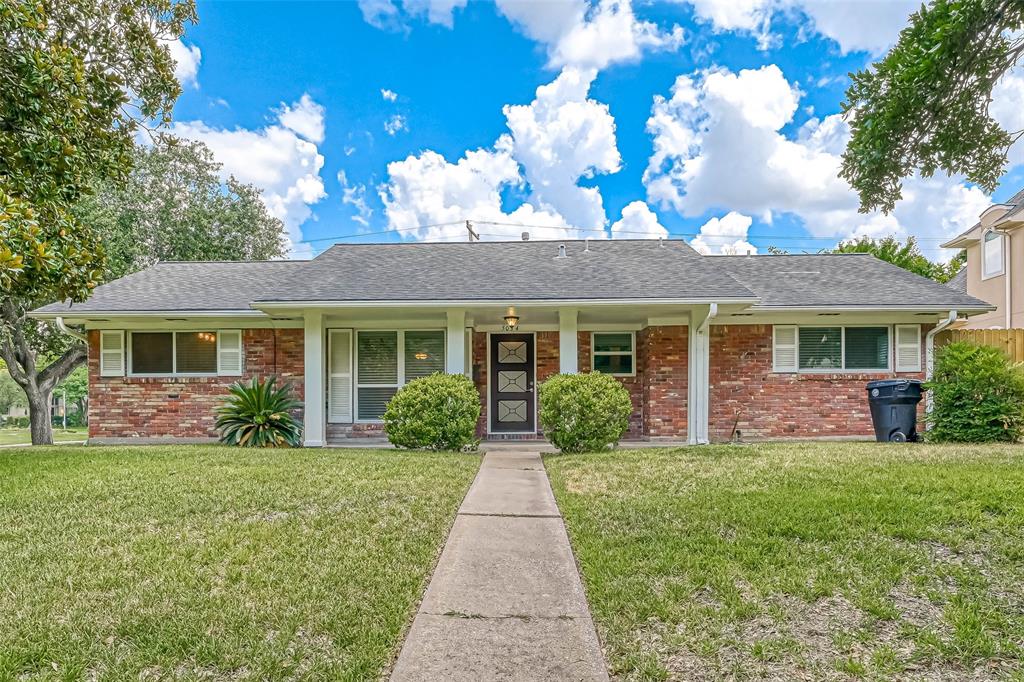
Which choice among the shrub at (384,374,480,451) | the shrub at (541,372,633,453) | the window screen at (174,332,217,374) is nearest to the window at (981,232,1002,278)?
the shrub at (541,372,633,453)

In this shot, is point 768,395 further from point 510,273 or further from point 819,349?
point 510,273

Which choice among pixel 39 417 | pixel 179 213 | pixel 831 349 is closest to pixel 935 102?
pixel 831 349

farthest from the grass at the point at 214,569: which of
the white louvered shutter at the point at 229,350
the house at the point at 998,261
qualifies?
the house at the point at 998,261

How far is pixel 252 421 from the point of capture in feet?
32.0

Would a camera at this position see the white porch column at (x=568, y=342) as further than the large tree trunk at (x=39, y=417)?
No

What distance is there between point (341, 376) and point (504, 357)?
334cm

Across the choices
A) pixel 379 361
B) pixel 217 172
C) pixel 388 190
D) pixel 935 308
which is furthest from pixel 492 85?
pixel 935 308

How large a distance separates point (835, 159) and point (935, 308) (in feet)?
23.4

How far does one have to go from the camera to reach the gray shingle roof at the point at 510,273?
953 cm

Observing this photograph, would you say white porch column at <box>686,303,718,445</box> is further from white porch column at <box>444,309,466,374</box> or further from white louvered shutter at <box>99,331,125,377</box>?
white louvered shutter at <box>99,331,125,377</box>

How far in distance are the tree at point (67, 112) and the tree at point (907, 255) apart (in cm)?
2591

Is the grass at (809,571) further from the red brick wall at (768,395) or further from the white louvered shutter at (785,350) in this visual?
the white louvered shutter at (785,350)

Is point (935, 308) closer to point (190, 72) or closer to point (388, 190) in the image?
point (190, 72)

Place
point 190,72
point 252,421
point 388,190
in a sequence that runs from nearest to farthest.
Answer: point 252,421 → point 190,72 → point 388,190
